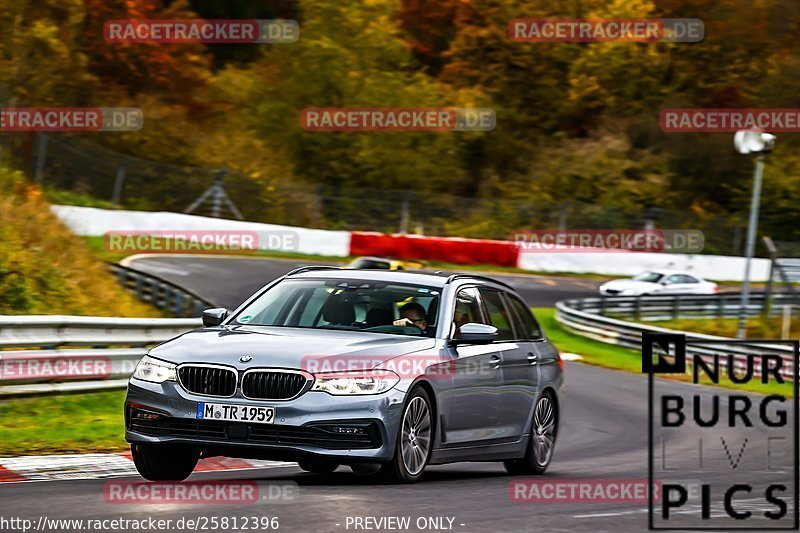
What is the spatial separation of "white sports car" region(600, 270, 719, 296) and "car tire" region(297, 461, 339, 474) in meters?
30.0

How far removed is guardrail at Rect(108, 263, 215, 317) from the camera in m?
22.1

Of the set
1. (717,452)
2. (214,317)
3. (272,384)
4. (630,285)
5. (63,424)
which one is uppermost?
(214,317)

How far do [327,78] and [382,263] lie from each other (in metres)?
26.7

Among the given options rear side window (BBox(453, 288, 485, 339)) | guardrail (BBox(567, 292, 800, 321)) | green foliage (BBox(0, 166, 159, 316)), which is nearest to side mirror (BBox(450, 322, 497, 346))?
rear side window (BBox(453, 288, 485, 339))

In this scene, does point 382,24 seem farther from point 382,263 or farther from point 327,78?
point 382,263

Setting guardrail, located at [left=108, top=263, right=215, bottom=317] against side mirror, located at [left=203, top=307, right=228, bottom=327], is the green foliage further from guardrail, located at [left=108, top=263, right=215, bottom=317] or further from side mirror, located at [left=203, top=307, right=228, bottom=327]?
side mirror, located at [left=203, top=307, right=228, bottom=327]

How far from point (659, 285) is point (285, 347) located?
108ft

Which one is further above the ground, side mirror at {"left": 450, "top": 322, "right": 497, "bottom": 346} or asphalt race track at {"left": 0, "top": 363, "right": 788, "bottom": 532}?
side mirror at {"left": 450, "top": 322, "right": 497, "bottom": 346}

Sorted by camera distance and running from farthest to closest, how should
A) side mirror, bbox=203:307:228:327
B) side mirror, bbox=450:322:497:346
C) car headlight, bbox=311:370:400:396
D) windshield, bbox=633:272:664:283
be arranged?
1. windshield, bbox=633:272:664:283
2. side mirror, bbox=203:307:228:327
3. side mirror, bbox=450:322:497:346
4. car headlight, bbox=311:370:400:396

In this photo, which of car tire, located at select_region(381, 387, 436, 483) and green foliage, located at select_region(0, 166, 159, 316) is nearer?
car tire, located at select_region(381, 387, 436, 483)

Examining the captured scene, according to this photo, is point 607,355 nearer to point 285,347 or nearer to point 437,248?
point 437,248

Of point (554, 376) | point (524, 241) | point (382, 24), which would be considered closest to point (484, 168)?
point (382, 24)

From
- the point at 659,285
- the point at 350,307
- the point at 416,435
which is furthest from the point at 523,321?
the point at 659,285

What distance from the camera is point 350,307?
33.2ft
